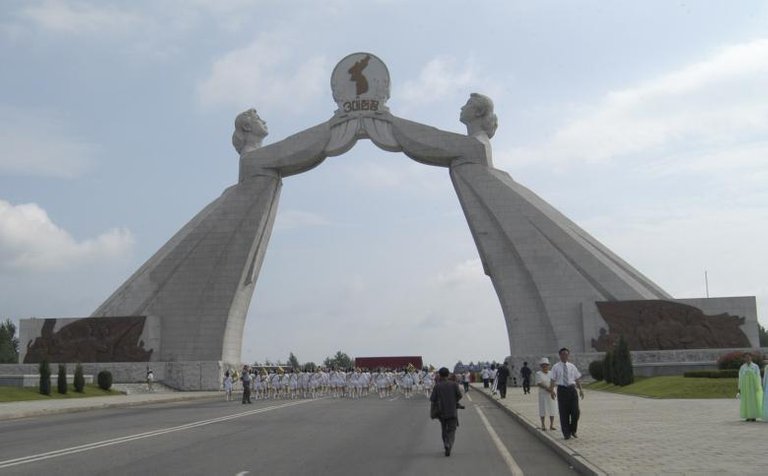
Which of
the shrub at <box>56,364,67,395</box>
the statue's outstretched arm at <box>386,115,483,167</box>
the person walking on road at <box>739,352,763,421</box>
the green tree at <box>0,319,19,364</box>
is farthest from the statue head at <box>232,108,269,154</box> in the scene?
the green tree at <box>0,319,19,364</box>

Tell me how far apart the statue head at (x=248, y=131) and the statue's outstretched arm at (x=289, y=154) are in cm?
136

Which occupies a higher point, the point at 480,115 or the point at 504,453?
the point at 480,115

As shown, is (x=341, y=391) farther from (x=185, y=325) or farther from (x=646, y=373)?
(x=646, y=373)

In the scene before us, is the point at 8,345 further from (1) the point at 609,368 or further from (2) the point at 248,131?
(1) the point at 609,368

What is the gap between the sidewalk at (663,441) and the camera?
24.2 feet

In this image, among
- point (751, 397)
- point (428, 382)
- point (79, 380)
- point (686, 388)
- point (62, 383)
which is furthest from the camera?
point (428, 382)

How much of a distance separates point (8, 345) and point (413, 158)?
186 feet

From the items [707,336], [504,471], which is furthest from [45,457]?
[707,336]


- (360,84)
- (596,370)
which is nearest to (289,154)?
(360,84)

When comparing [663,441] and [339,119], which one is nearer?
[663,441]

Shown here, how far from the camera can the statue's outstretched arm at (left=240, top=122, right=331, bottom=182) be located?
38.1 metres

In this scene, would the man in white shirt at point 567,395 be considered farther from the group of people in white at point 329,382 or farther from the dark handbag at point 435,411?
the group of people in white at point 329,382

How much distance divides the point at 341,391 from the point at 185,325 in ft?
27.1

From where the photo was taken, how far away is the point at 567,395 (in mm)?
10648
